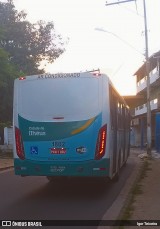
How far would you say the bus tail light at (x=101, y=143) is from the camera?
39.0 ft

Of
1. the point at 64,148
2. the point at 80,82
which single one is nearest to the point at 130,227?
the point at 64,148

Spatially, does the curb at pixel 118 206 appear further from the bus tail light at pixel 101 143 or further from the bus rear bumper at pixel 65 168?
the bus tail light at pixel 101 143

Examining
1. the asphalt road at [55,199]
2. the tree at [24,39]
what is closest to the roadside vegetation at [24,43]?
the tree at [24,39]

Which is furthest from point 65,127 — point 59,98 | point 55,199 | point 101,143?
point 55,199

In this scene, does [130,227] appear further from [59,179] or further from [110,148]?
[59,179]

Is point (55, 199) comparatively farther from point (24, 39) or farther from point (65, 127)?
point (24, 39)

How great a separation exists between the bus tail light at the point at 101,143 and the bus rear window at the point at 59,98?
1.59 ft

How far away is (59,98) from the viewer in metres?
12.2

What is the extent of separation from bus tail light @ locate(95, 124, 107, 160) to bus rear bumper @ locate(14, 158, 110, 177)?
16cm

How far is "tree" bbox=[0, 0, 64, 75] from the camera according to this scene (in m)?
40.6

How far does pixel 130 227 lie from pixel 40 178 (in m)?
10.1

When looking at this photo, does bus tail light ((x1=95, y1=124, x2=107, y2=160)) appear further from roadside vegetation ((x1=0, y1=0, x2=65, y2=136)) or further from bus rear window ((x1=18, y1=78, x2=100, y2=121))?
roadside vegetation ((x1=0, y1=0, x2=65, y2=136))

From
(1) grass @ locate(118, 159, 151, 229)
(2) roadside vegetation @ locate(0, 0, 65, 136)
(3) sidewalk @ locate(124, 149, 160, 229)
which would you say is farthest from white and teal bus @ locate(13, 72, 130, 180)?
(2) roadside vegetation @ locate(0, 0, 65, 136)

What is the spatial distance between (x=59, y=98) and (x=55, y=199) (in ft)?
8.76
